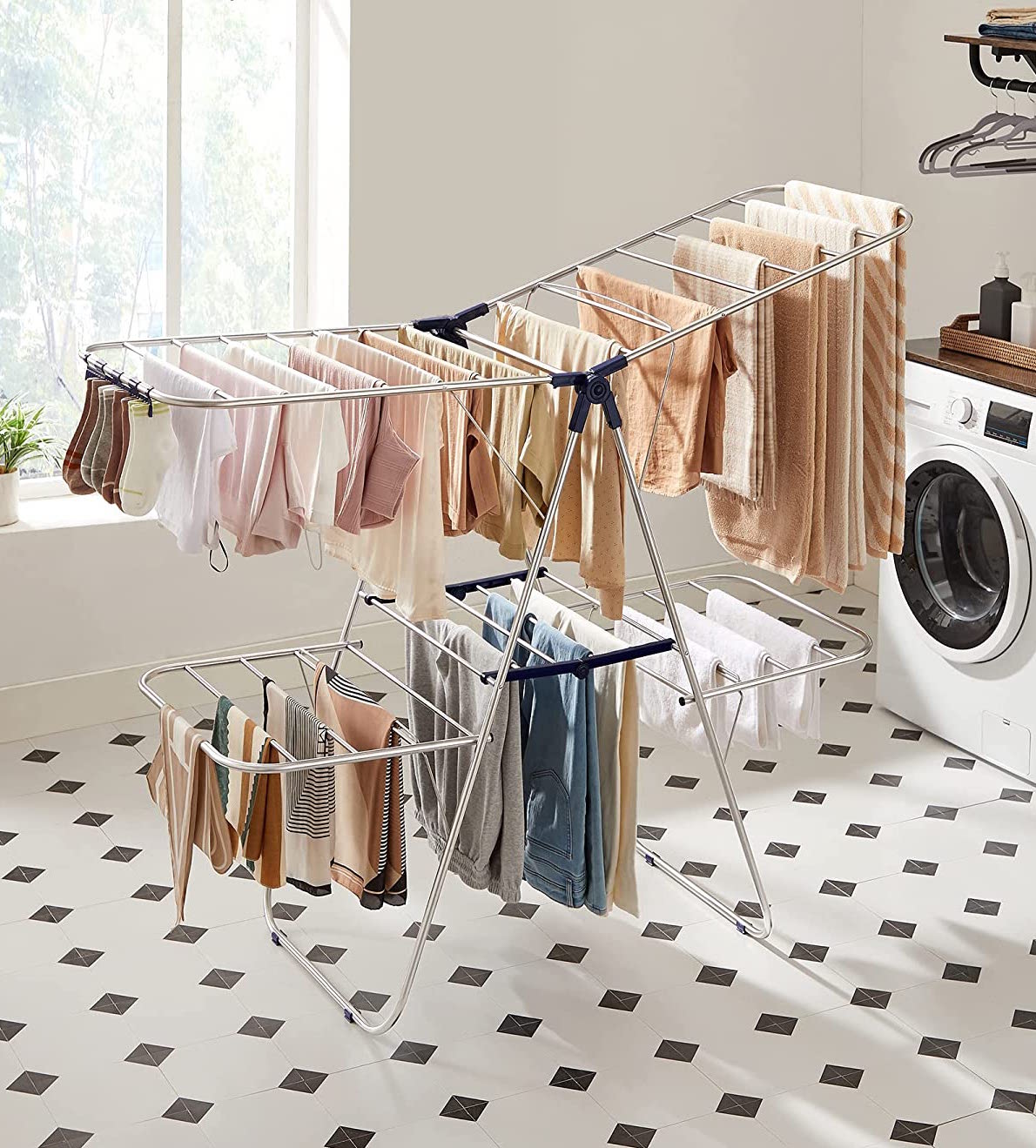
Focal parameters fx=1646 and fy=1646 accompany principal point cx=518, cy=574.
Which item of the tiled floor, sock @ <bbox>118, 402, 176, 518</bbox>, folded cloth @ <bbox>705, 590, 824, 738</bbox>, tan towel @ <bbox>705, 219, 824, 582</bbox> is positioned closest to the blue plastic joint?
tan towel @ <bbox>705, 219, 824, 582</bbox>

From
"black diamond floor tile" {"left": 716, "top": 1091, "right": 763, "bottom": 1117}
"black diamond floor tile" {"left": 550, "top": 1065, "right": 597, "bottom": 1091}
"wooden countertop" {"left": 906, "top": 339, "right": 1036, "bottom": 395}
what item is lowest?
"black diamond floor tile" {"left": 716, "top": 1091, "right": 763, "bottom": 1117}

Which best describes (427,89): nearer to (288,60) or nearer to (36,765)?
(288,60)

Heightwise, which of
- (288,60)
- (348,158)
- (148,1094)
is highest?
(288,60)

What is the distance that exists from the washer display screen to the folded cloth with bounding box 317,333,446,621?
171 cm

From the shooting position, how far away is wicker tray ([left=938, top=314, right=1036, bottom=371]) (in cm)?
413

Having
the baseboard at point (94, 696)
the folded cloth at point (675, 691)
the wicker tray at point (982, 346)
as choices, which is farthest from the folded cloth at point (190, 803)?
the wicker tray at point (982, 346)

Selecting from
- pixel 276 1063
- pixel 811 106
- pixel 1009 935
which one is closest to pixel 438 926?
pixel 276 1063

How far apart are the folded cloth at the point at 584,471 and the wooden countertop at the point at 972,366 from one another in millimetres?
1450

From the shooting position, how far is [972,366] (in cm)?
419

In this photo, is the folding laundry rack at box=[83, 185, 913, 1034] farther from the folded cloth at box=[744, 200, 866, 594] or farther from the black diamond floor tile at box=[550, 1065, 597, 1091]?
the black diamond floor tile at box=[550, 1065, 597, 1091]

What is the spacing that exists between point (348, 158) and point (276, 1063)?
252 cm

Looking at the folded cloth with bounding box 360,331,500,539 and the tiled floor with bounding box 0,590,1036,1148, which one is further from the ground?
the folded cloth with bounding box 360,331,500,539

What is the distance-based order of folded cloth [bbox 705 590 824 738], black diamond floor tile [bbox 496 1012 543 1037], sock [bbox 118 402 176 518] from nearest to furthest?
sock [bbox 118 402 176 518], black diamond floor tile [bbox 496 1012 543 1037], folded cloth [bbox 705 590 824 738]

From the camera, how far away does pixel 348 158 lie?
4.54m
